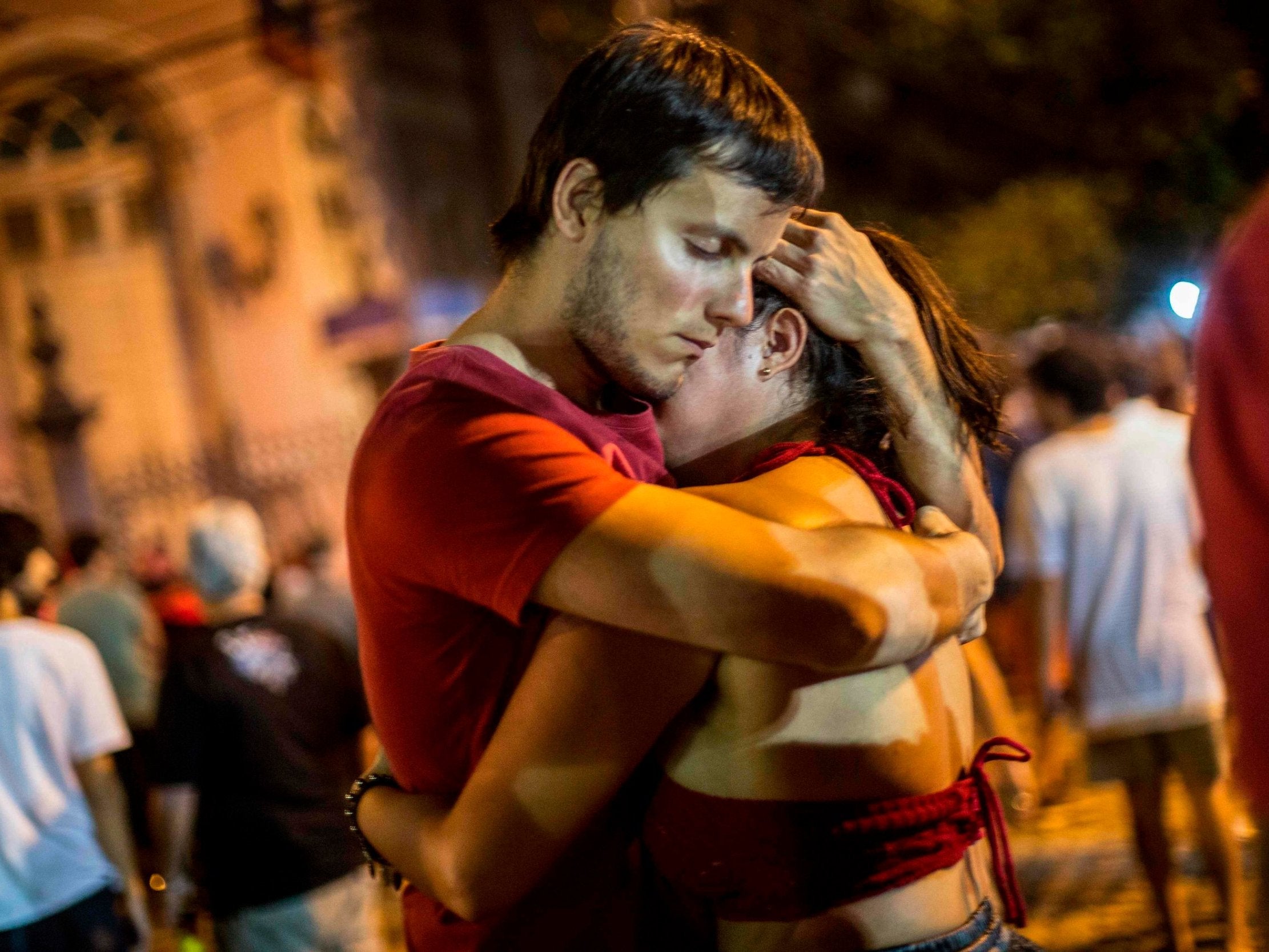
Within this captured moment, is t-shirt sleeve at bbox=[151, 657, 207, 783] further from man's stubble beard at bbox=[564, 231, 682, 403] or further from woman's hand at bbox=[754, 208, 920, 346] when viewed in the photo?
woman's hand at bbox=[754, 208, 920, 346]

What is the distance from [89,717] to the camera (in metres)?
3.59

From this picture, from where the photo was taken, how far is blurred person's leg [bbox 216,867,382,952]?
3945 millimetres

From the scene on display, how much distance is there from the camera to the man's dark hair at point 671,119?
1.70 meters

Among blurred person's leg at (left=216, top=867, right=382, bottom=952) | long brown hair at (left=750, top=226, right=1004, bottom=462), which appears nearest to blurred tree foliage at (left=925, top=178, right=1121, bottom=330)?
blurred person's leg at (left=216, top=867, right=382, bottom=952)

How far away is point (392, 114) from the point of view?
1739 cm

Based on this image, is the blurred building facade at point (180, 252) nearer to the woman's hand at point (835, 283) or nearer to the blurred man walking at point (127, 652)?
the blurred man walking at point (127, 652)

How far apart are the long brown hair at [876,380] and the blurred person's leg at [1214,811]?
113 inches

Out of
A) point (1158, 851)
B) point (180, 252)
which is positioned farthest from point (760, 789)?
point (180, 252)

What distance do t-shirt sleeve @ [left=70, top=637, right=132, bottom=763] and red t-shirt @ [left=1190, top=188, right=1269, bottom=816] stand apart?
10.5ft

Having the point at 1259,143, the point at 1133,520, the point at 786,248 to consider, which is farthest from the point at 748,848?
the point at 1133,520

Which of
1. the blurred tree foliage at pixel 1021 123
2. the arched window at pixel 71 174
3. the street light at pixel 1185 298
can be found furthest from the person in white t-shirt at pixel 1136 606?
the arched window at pixel 71 174

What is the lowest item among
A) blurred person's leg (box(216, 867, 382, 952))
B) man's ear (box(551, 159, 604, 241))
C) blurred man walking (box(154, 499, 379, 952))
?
blurred person's leg (box(216, 867, 382, 952))

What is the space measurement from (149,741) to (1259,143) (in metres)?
6.36

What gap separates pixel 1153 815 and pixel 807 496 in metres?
3.54
